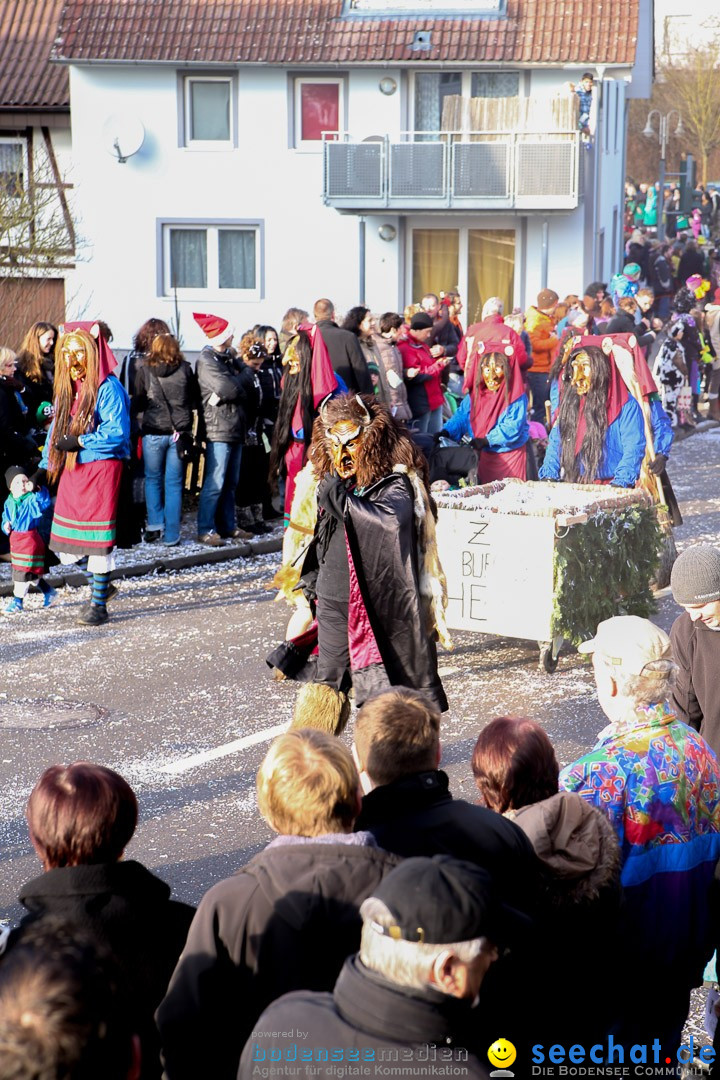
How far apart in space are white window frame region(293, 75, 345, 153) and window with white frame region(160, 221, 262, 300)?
209 centimetres

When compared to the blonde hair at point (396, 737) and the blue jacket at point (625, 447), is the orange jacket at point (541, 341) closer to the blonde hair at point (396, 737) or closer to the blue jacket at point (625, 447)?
the blue jacket at point (625, 447)

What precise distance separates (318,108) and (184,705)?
24.5 meters

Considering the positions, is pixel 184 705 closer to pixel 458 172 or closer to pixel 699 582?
pixel 699 582

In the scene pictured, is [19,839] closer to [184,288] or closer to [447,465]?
[447,465]

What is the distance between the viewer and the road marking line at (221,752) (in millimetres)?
7348

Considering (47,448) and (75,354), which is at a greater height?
(75,354)

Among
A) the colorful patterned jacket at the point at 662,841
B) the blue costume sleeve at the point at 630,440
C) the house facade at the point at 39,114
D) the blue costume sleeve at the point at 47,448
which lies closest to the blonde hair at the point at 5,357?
the blue costume sleeve at the point at 47,448

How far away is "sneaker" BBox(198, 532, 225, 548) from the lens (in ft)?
41.0

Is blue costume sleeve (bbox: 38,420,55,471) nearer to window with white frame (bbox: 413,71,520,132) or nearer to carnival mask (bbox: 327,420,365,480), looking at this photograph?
carnival mask (bbox: 327,420,365,480)

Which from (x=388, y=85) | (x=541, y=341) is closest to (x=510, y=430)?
(x=541, y=341)

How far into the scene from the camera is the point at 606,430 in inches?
392

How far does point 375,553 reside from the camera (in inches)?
270

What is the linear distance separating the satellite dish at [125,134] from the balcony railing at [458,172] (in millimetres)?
4491

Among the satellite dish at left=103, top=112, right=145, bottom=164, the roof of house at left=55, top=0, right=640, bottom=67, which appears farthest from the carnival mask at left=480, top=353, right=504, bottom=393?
the satellite dish at left=103, top=112, right=145, bottom=164
